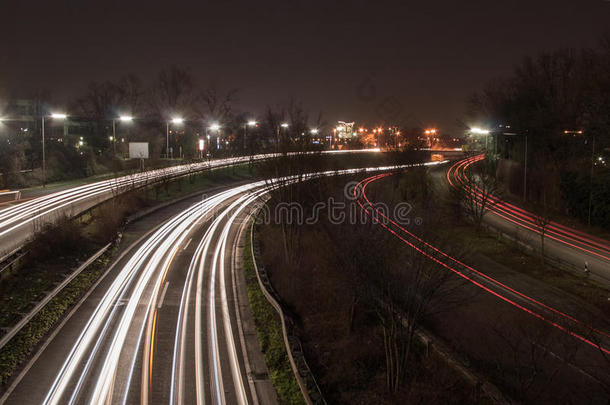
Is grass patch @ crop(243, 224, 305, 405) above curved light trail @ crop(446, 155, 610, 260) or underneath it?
underneath

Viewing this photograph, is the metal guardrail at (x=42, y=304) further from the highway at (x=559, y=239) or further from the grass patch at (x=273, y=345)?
the highway at (x=559, y=239)

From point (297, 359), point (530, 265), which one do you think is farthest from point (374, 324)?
point (530, 265)

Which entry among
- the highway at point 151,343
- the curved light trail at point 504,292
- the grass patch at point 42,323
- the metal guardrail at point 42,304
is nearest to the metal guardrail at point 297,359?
the highway at point 151,343

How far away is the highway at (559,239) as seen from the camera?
21.7 m

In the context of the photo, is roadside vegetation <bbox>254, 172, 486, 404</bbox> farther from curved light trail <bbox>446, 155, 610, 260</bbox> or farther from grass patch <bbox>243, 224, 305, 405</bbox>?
curved light trail <bbox>446, 155, 610, 260</bbox>

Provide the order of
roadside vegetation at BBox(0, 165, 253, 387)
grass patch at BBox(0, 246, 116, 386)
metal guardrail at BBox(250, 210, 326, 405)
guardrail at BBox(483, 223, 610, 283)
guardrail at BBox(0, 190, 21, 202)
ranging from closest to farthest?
metal guardrail at BBox(250, 210, 326, 405) < grass patch at BBox(0, 246, 116, 386) < roadside vegetation at BBox(0, 165, 253, 387) < guardrail at BBox(483, 223, 610, 283) < guardrail at BBox(0, 190, 21, 202)

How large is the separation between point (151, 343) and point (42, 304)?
4.36 meters

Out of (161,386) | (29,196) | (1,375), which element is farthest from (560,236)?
(29,196)

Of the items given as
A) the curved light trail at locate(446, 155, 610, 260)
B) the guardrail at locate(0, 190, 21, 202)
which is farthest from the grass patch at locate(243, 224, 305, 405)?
the guardrail at locate(0, 190, 21, 202)

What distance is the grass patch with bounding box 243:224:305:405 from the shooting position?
10.1 metres

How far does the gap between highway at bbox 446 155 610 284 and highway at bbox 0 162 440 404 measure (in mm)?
16527

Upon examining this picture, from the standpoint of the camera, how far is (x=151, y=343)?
1194 centimetres

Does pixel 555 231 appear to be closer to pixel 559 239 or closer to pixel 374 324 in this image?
pixel 559 239

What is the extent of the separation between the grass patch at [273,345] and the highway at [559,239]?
14.8 m
